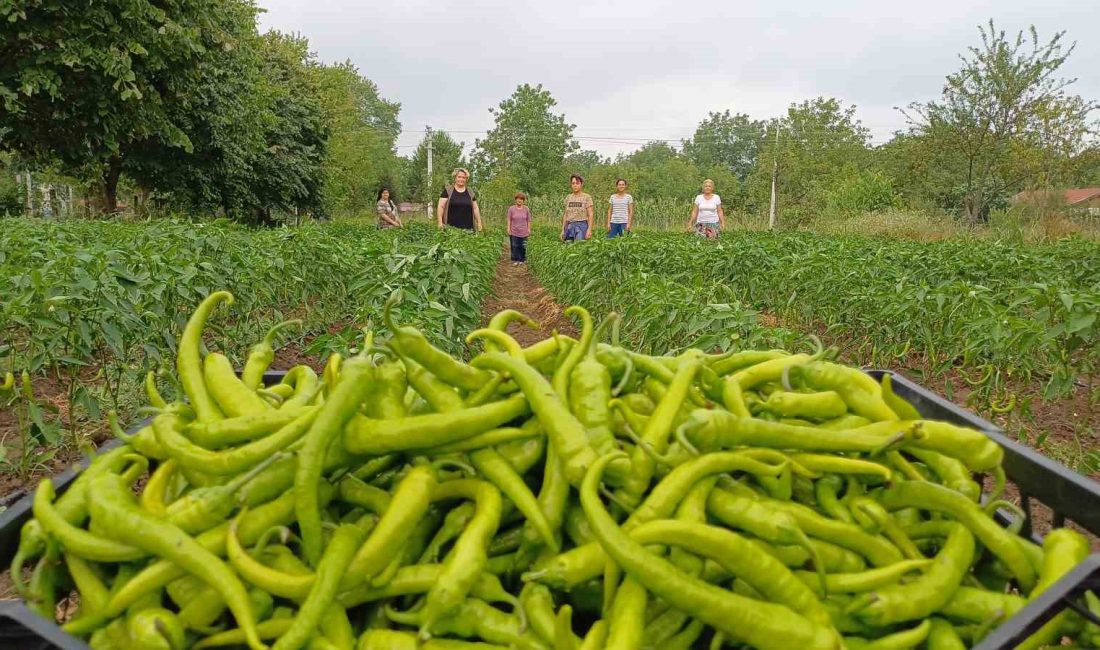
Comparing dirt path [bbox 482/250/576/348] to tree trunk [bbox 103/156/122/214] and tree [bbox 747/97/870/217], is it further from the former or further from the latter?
tree [bbox 747/97/870/217]

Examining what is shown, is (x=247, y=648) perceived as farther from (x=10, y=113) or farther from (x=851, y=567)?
(x=10, y=113)

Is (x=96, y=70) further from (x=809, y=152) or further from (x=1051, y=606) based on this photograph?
(x=809, y=152)

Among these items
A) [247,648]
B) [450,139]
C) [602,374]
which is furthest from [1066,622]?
[450,139]

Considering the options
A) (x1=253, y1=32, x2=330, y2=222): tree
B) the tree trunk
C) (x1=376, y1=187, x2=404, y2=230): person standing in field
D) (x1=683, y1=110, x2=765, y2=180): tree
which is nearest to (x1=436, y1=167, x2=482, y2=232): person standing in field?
(x1=376, y1=187, x2=404, y2=230): person standing in field

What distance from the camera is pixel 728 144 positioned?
112875mm

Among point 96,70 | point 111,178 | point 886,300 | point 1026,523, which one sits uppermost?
point 96,70

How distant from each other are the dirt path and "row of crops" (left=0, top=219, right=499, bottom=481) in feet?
3.64

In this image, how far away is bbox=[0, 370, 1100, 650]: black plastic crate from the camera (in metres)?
1.12

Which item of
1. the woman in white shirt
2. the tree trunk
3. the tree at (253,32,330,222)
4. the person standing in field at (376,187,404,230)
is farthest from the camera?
the tree at (253,32,330,222)

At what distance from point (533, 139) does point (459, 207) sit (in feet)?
126

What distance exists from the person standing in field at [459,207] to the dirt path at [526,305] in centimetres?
137

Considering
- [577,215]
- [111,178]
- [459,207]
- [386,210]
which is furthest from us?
[111,178]

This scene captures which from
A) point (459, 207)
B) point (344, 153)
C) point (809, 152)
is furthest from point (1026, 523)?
point (809, 152)

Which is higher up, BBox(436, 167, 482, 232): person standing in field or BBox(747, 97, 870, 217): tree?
BBox(747, 97, 870, 217): tree
